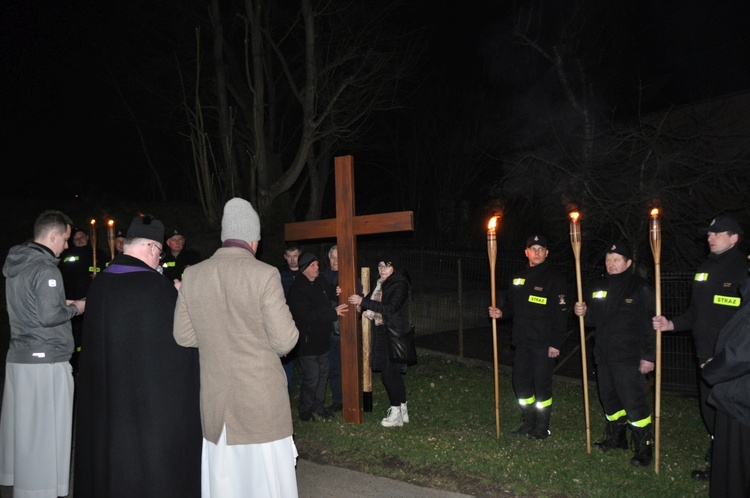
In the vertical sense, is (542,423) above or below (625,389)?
below

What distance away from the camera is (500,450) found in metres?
5.91

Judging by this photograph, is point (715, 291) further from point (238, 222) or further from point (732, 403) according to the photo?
point (238, 222)

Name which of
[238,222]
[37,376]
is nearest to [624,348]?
[238,222]

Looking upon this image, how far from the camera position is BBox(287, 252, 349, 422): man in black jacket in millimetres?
6844

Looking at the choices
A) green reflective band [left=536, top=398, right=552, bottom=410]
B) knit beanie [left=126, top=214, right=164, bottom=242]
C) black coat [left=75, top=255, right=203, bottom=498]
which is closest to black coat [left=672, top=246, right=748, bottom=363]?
green reflective band [left=536, top=398, right=552, bottom=410]

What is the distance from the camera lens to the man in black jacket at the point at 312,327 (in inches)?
269

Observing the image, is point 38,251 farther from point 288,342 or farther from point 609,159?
point 609,159

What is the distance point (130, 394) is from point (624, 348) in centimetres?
436

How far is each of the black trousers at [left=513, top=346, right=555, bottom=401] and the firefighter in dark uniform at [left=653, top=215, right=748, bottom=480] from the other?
4.23ft

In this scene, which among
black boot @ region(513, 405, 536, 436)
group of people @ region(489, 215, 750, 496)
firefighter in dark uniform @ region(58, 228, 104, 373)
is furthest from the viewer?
firefighter in dark uniform @ region(58, 228, 104, 373)

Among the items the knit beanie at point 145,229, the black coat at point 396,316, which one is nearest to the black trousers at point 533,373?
the black coat at point 396,316

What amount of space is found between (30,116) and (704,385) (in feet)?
63.8

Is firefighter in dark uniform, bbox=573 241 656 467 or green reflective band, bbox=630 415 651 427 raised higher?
firefighter in dark uniform, bbox=573 241 656 467

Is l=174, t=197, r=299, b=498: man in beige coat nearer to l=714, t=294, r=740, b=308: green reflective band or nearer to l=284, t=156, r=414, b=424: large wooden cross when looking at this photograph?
l=284, t=156, r=414, b=424: large wooden cross
